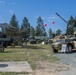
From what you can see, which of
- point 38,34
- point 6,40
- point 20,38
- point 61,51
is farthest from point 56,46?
Answer: point 38,34

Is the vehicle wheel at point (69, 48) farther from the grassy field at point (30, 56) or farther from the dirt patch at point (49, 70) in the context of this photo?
the dirt patch at point (49, 70)

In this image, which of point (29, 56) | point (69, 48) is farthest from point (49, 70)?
point (69, 48)

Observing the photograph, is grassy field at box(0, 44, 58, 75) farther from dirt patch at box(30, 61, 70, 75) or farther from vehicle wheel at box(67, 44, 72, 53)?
vehicle wheel at box(67, 44, 72, 53)

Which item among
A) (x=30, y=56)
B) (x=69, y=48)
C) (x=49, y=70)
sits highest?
(x=69, y=48)

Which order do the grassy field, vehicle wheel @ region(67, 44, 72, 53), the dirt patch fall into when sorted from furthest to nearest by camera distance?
vehicle wheel @ region(67, 44, 72, 53) < the grassy field < the dirt patch

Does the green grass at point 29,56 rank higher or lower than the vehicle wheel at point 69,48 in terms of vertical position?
lower

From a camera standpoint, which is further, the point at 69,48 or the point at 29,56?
the point at 69,48

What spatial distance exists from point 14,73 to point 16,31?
43.1 metres

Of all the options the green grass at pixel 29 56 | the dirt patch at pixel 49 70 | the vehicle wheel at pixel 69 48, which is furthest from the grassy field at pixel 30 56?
the vehicle wheel at pixel 69 48

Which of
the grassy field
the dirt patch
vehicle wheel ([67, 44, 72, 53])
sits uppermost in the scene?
vehicle wheel ([67, 44, 72, 53])

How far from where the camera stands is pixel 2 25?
176 ft

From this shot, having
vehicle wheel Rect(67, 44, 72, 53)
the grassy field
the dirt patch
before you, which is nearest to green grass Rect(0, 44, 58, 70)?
the grassy field

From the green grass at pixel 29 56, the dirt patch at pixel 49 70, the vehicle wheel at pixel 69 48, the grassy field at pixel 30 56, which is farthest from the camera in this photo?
the vehicle wheel at pixel 69 48

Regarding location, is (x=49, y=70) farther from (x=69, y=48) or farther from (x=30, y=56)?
(x=69, y=48)
